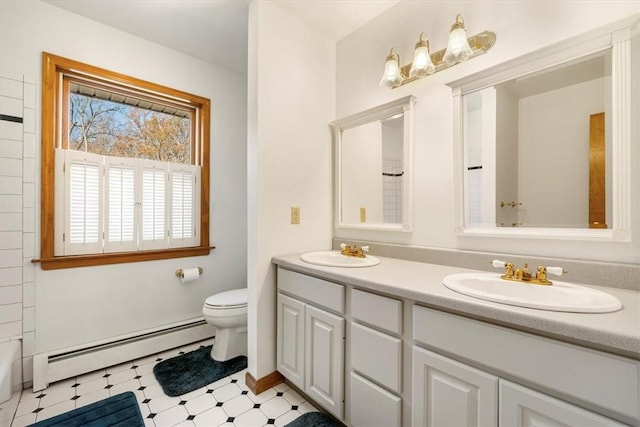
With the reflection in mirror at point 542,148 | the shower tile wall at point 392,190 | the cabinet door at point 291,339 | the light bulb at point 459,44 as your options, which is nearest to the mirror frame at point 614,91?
the reflection in mirror at point 542,148

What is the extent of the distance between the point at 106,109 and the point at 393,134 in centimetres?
Result: 224

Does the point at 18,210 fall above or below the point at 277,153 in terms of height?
below

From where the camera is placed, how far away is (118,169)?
2.14 meters

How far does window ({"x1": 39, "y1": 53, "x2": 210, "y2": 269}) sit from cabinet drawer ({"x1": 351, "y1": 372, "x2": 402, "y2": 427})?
1803 mm

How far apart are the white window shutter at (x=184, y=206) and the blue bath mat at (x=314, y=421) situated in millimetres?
1651

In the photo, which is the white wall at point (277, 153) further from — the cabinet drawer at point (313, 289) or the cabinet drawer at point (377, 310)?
the cabinet drawer at point (377, 310)

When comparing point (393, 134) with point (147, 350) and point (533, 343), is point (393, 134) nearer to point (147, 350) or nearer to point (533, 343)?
point (533, 343)

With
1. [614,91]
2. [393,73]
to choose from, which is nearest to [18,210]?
[393,73]

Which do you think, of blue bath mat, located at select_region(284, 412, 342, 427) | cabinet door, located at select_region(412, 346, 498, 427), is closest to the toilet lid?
blue bath mat, located at select_region(284, 412, 342, 427)

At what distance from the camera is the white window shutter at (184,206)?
241cm

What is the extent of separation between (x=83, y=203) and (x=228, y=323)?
1327 mm

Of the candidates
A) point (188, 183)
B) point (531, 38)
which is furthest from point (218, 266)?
point (531, 38)

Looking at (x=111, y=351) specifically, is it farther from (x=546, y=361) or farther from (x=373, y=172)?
(x=546, y=361)

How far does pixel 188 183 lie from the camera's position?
2.49 metres
